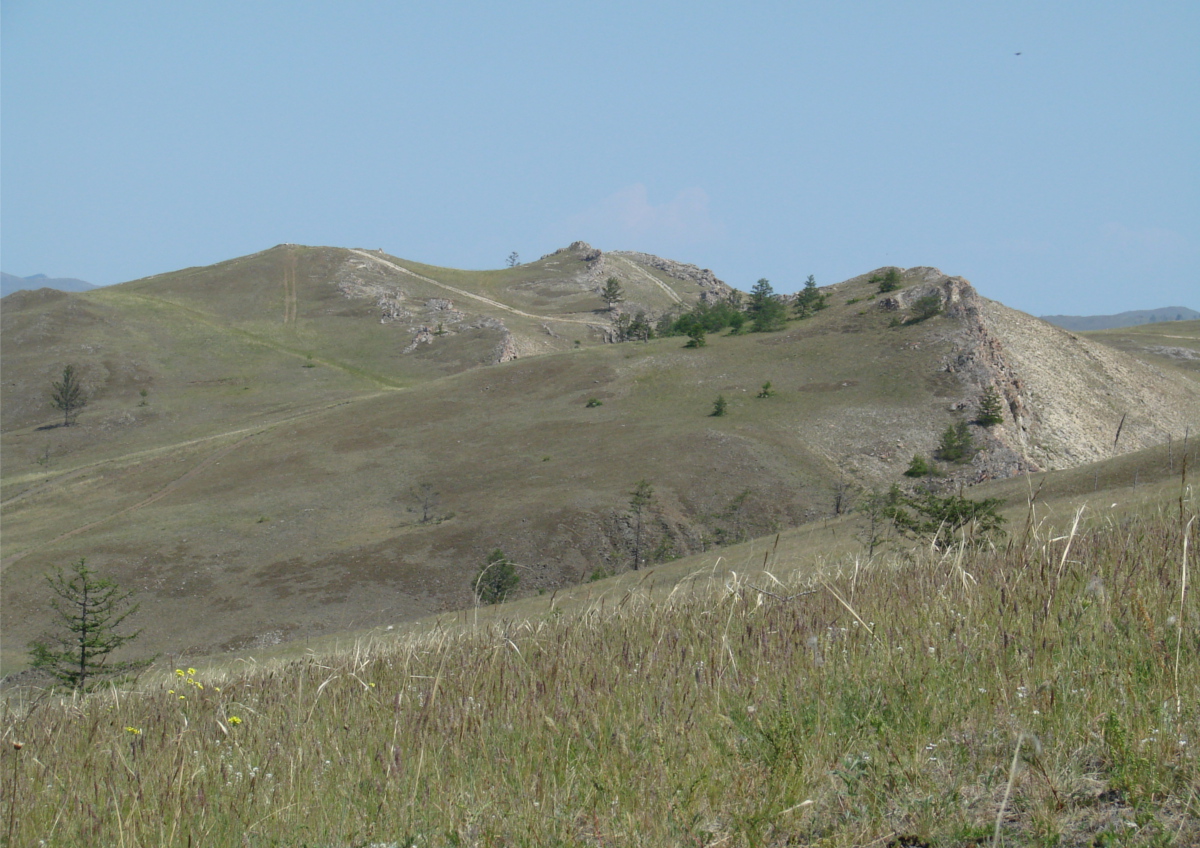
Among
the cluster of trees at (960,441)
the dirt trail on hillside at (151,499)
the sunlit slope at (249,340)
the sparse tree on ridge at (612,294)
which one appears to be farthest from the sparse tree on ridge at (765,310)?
the sparse tree on ridge at (612,294)

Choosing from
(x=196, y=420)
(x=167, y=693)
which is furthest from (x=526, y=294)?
(x=167, y=693)

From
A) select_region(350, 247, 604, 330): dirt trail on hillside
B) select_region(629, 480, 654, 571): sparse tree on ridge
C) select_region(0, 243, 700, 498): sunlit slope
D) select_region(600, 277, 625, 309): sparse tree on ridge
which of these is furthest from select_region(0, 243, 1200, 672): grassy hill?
select_region(600, 277, 625, 309): sparse tree on ridge

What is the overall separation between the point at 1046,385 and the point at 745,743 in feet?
243

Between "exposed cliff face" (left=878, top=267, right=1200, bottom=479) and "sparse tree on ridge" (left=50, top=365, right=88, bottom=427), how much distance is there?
8876 centimetres

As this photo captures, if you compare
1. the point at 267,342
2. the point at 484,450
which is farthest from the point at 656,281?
the point at 484,450

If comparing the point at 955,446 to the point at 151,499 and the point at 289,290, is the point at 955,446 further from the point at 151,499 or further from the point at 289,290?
the point at 289,290

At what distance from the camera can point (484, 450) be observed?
65.2 m

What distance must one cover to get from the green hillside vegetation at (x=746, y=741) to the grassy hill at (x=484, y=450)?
24.3 meters

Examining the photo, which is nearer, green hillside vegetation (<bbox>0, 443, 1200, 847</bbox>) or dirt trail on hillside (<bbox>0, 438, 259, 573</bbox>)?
green hillside vegetation (<bbox>0, 443, 1200, 847</bbox>)

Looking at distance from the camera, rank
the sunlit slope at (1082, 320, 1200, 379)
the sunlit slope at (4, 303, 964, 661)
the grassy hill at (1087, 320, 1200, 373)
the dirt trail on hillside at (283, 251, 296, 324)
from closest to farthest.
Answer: the sunlit slope at (4, 303, 964, 661), the sunlit slope at (1082, 320, 1200, 379), the grassy hill at (1087, 320, 1200, 373), the dirt trail on hillside at (283, 251, 296, 324)

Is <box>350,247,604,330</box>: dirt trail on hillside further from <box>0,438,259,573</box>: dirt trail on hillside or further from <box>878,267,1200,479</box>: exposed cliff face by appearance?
<box>0,438,259,573</box>: dirt trail on hillside

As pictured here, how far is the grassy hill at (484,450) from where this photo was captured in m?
47.0

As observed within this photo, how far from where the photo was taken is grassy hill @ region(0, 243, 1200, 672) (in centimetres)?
4697

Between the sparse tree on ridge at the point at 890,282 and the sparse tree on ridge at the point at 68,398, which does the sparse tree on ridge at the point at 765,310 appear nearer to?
the sparse tree on ridge at the point at 890,282
